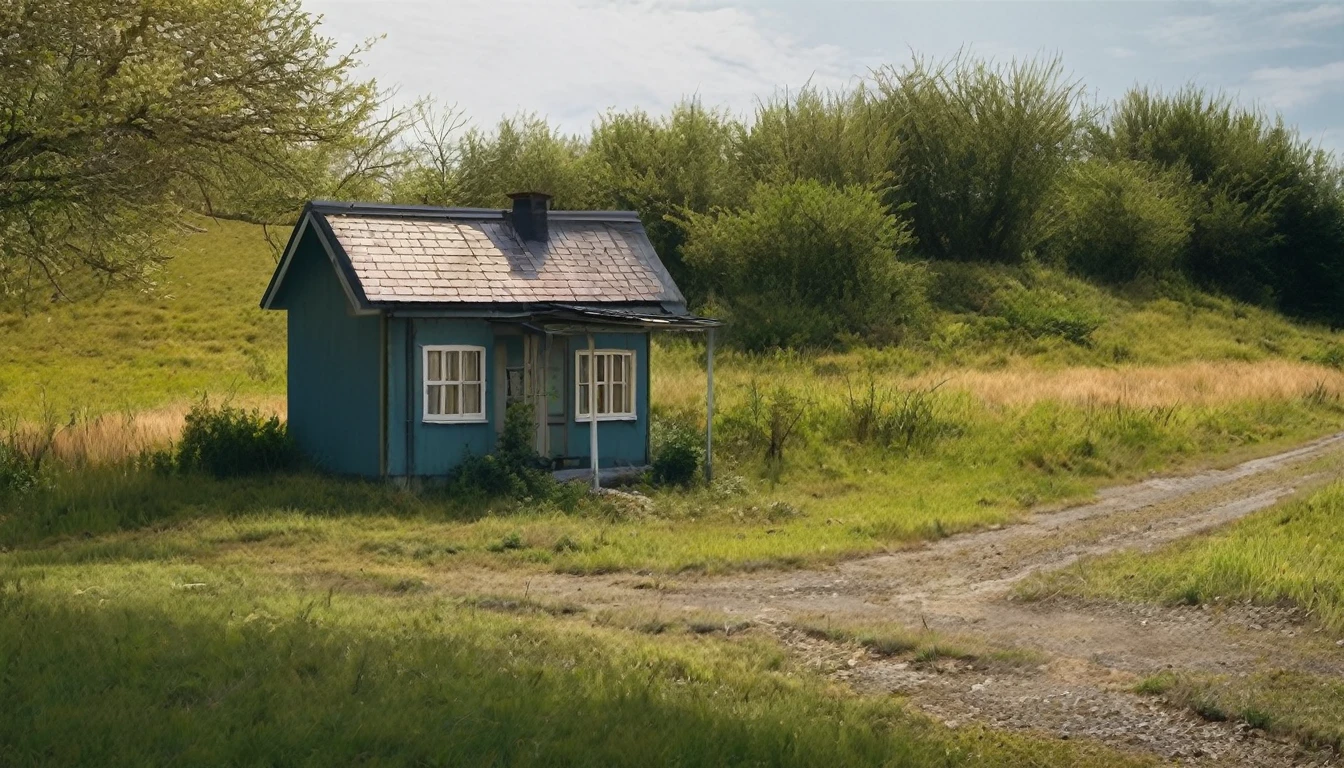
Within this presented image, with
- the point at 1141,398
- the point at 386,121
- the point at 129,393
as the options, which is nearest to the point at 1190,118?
the point at 1141,398

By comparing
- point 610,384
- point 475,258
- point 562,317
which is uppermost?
point 475,258

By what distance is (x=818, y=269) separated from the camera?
129ft

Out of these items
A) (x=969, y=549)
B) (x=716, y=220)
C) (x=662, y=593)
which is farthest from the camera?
(x=716, y=220)

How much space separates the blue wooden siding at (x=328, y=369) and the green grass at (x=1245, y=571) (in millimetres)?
10547

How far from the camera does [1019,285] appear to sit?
4547 cm

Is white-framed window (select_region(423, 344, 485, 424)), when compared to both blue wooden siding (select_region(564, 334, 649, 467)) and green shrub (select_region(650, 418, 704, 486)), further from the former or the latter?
green shrub (select_region(650, 418, 704, 486))

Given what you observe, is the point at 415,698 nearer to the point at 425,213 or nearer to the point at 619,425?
the point at 619,425

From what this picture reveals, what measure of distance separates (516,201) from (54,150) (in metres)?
6.81

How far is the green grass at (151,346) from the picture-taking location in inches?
1351

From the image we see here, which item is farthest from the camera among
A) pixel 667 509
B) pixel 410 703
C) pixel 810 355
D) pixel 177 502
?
pixel 810 355

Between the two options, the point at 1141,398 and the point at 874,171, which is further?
the point at 874,171

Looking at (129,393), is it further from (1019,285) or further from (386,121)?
(1019,285)

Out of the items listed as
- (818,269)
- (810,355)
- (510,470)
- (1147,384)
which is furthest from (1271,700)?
(818,269)

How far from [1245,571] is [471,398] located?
11269 millimetres
